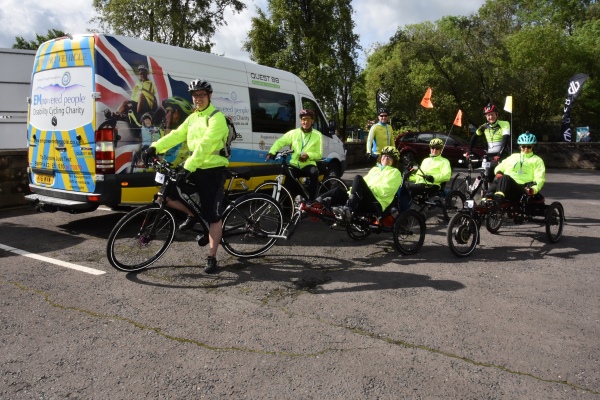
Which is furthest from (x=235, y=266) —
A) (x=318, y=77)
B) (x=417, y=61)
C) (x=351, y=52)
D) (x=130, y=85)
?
(x=417, y=61)

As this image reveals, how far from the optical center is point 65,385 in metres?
2.85

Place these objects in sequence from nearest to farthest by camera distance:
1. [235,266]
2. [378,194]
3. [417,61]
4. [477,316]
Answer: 1. [477,316]
2. [235,266]
3. [378,194]
4. [417,61]

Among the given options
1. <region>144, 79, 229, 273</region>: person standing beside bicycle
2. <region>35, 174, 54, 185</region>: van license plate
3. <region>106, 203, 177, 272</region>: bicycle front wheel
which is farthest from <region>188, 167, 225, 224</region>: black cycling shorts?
<region>35, 174, 54, 185</region>: van license plate

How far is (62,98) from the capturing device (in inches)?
260

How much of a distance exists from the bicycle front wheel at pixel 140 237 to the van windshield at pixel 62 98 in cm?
216

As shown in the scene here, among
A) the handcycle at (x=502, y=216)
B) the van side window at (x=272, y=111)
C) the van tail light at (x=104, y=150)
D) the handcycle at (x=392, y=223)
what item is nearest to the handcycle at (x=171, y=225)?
the handcycle at (x=392, y=223)

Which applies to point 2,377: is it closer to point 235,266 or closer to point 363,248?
point 235,266

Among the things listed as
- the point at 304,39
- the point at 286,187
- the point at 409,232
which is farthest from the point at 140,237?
the point at 304,39

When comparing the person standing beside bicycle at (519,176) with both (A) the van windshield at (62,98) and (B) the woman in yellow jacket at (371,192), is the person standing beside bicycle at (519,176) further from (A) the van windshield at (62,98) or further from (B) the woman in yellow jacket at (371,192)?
(A) the van windshield at (62,98)

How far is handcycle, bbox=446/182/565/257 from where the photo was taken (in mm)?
5855

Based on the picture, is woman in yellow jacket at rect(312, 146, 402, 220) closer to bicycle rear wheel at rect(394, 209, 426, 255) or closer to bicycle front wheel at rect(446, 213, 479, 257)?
bicycle rear wheel at rect(394, 209, 426, 255)

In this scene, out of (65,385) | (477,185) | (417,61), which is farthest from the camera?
(417,61)

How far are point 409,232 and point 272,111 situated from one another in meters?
4.43

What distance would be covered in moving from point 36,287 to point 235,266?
1.94 m
